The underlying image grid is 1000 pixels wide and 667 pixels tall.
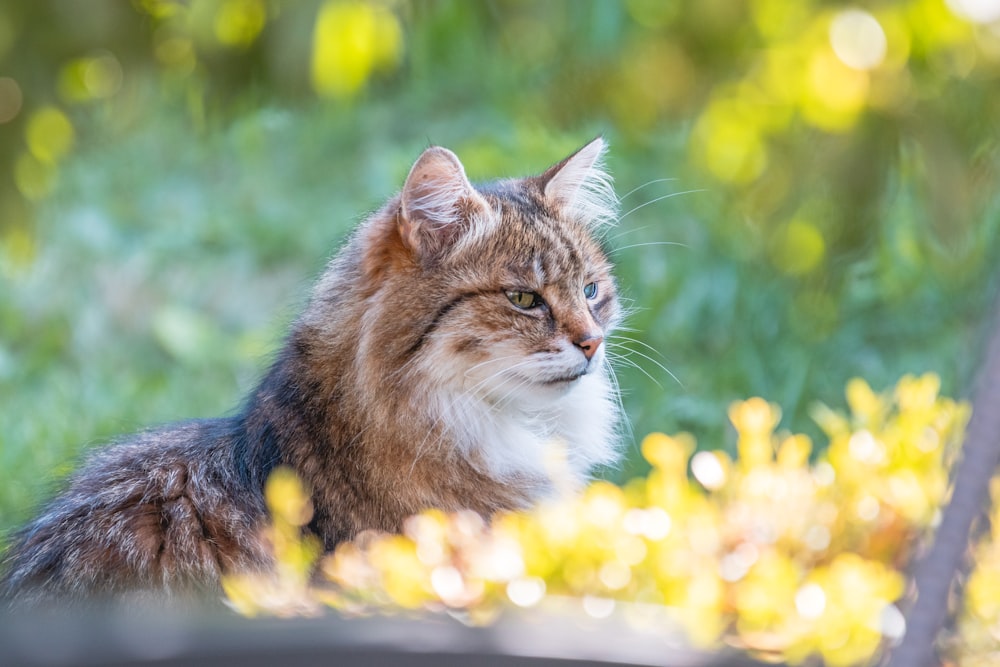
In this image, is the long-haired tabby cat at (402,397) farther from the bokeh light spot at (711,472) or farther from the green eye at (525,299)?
the bokeh light spot at (711,472)

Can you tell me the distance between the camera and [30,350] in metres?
4.62

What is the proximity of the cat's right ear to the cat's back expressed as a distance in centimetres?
56

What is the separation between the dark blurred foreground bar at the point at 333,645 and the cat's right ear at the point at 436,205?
992 mm

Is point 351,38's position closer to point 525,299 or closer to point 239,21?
point 239,21

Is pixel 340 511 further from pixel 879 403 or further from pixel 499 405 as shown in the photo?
pixel 879 403

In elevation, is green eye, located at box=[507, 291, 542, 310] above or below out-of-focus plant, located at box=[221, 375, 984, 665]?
above

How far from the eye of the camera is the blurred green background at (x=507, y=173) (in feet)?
Answer: 4.25

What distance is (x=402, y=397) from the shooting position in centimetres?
241

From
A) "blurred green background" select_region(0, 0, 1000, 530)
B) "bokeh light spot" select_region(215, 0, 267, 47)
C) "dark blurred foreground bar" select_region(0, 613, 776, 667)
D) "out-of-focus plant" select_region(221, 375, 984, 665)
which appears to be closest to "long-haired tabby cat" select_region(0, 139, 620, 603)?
"out-of-focus plant" select_region(221, 375, 984, 665)

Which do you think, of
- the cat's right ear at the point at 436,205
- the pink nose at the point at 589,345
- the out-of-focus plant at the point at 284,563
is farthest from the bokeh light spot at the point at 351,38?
the pink nose at the point at 589,345

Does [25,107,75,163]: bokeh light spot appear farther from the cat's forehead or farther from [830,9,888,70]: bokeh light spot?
the cat's forehead

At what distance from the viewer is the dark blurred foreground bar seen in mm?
1342

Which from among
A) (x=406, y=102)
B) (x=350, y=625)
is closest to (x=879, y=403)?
(x=350, y=625)

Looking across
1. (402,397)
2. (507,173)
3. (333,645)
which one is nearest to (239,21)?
(333,645)
